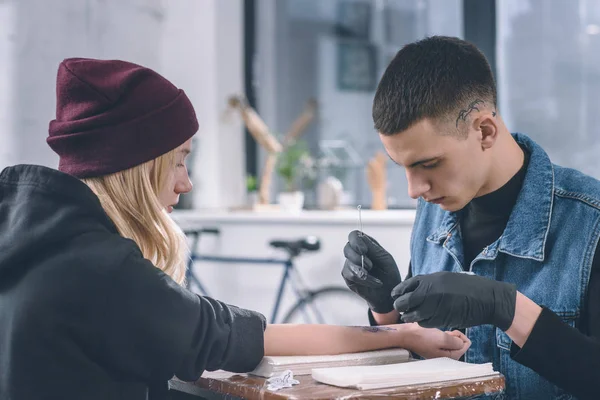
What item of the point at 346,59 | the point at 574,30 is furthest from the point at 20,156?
the point at 574,30

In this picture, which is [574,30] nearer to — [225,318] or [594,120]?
[594,120]

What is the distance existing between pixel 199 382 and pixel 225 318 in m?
0.10

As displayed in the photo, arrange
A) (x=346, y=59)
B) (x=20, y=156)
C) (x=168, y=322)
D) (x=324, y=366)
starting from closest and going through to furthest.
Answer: (x=168, y=322) < (x=324, y=366) < (x=20, y=156) < (x=346, y=59)

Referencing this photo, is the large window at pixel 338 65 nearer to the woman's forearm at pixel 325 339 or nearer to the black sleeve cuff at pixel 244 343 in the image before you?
the woman's forearm at pixel 325 339

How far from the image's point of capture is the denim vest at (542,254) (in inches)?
48.0

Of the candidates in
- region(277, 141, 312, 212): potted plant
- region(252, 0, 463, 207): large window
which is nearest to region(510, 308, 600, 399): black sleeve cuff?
region(252, 0, 463, 207): large window

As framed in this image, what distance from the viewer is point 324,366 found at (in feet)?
3.70

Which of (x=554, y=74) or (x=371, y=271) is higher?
(x=554, y=74)

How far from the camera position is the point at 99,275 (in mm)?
977

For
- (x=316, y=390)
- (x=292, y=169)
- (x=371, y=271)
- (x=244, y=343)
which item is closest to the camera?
(x=316, y=390)

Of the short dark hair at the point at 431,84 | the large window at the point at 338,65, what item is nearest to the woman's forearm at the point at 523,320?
the short dark hair at the point at 431,84

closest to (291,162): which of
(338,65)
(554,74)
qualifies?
(338,65)

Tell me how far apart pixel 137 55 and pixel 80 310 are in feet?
10.1

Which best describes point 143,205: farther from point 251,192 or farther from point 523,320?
point 251,192
